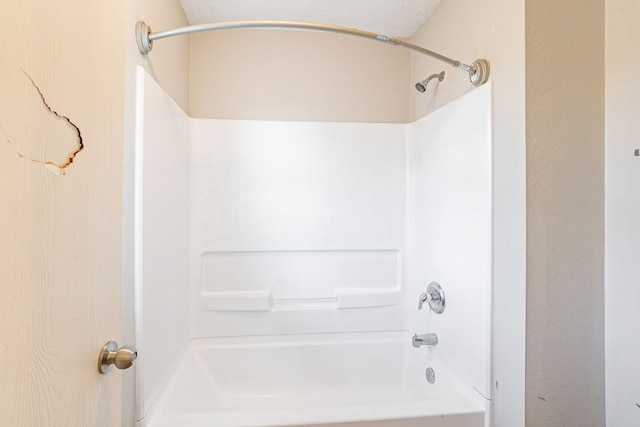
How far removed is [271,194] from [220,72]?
0.84m

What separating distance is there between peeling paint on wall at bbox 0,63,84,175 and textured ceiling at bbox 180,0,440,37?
1.49 meters

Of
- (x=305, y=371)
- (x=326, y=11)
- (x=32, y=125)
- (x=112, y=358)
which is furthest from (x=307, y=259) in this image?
(x=32, y=125)

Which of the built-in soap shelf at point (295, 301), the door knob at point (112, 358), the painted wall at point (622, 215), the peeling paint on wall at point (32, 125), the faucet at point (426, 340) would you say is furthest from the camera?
the built-in soap shelf at point (295, 301)

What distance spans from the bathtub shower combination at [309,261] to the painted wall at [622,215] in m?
0.57

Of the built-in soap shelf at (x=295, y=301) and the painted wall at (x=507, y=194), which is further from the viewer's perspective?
the built-in soap shelf at (x=295, y=301)

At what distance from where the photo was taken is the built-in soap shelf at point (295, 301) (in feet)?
6.23

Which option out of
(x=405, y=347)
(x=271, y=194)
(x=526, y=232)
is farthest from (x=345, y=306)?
(x=526, y=232)

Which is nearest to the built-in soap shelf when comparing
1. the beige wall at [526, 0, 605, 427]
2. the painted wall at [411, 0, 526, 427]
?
the painted wall at [411, 0, 526, 427]

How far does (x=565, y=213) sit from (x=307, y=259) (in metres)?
1.33

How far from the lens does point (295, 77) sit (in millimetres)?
2004

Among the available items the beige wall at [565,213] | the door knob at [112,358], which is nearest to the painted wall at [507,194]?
the beige wall at [565,213]

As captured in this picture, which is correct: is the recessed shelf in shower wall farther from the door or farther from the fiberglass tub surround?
the door

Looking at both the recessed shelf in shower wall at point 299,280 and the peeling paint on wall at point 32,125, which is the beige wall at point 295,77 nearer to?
the recessed shelf in shower wall at point 299,280

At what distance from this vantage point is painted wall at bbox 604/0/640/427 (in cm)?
99
